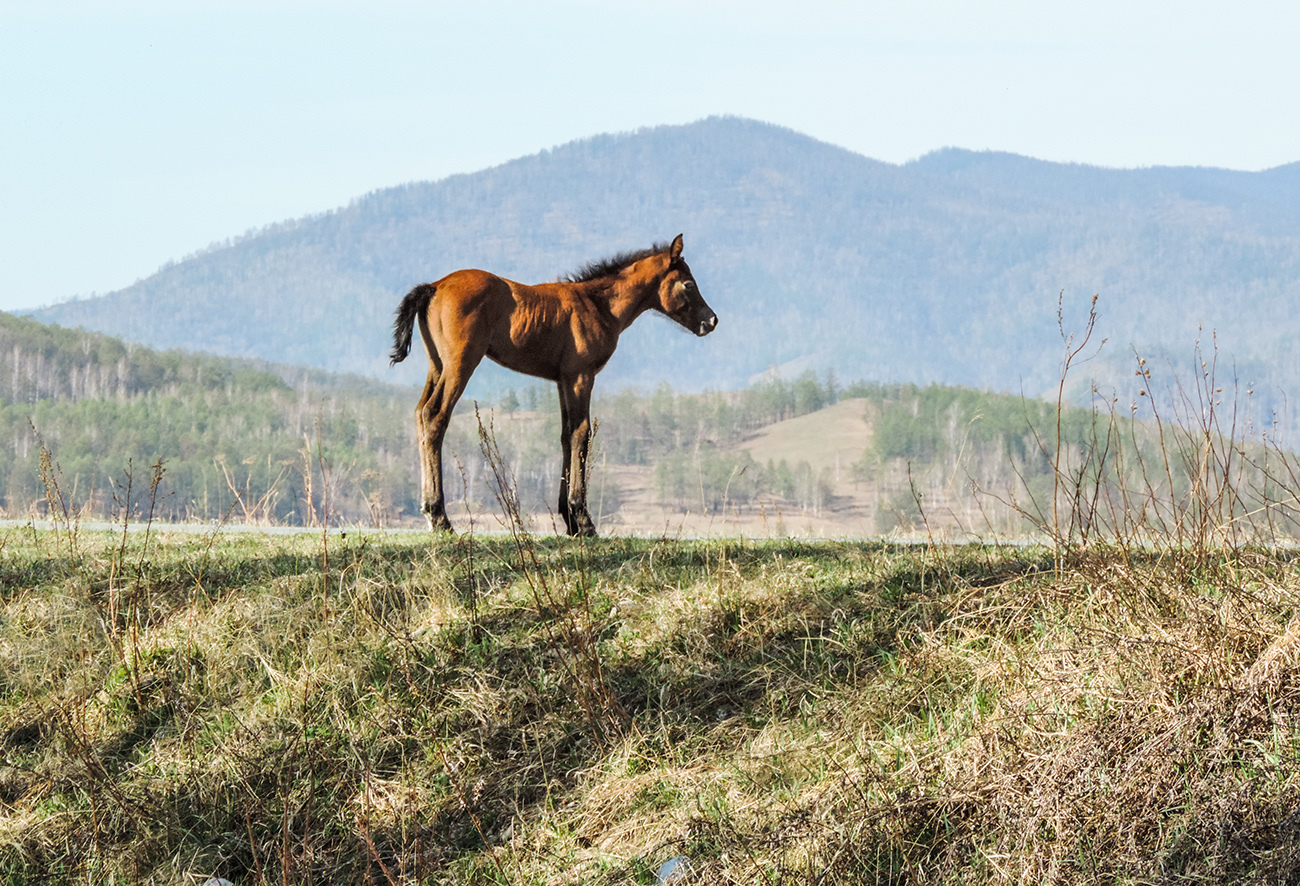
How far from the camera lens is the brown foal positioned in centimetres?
957

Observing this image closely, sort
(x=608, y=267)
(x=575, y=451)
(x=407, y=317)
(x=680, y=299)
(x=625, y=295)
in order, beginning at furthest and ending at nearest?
(x=608, y=267) < (x=680, y=299) < (x=625, y=295) < (x=407, y=317) < (x=575, y=451)

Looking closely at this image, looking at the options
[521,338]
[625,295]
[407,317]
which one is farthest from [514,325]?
[625,295]

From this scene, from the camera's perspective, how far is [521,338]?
9.79 metres

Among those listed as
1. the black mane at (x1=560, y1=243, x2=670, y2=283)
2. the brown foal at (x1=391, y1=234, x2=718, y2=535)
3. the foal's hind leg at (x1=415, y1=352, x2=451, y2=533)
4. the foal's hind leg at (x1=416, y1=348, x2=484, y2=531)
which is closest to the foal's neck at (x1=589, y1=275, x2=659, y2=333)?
the brown foal at (x1=391, y1=234, x2=718, y2=535)

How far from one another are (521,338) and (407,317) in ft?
3.01

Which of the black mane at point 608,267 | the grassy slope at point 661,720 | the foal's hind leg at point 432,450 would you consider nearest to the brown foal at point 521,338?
the foal's hind leg at point 432,450

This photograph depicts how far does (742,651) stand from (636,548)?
2.15 meters

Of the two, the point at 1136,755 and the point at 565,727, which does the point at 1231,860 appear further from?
the point at 565,727

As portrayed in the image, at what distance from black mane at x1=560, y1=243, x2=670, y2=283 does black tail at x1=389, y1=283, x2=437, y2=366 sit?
134cm

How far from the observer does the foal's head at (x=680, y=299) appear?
411 inches

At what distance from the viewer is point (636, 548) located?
8.52m

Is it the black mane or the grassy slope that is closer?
the grassy slope

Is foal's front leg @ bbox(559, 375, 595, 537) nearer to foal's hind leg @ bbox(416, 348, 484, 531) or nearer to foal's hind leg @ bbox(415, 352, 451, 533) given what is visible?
foal's hind leg @ bbox(416, 348, 484, 531)

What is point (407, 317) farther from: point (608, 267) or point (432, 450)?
point (608, 267)
